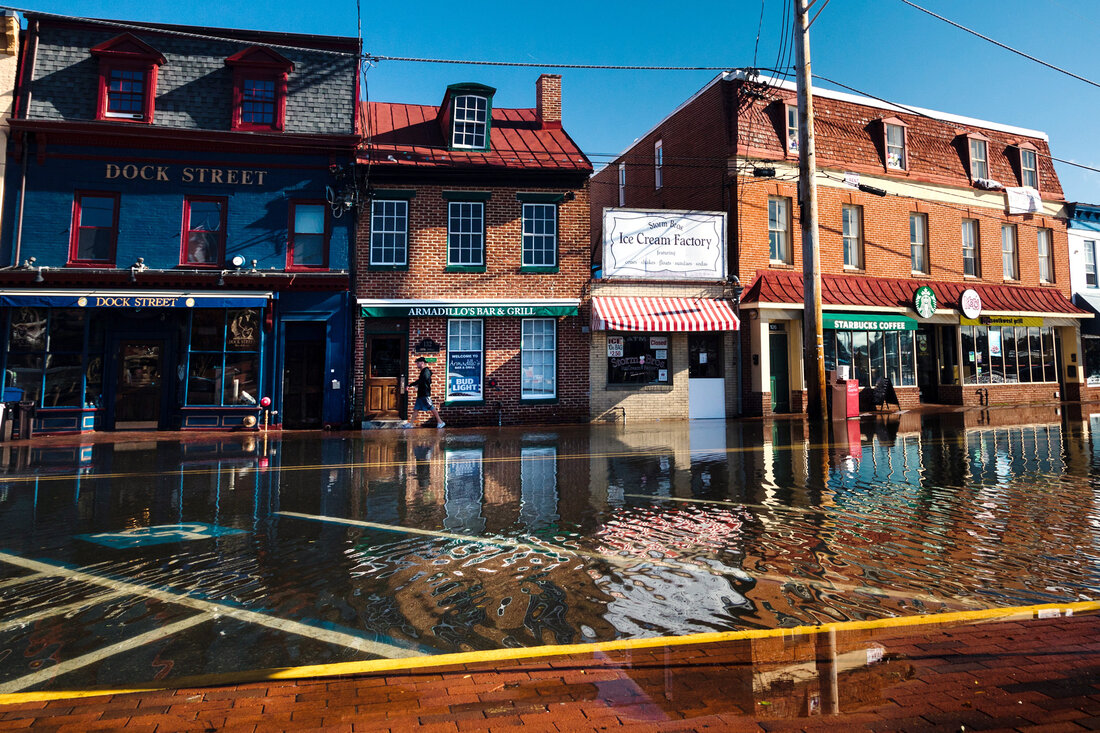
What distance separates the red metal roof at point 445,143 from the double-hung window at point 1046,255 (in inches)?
805

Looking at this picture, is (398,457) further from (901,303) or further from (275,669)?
(901,303)

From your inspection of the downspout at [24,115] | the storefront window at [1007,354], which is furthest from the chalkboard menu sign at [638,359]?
the downspout at [24,115]

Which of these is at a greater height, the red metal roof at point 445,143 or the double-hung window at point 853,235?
the red metal roof at point 445,143

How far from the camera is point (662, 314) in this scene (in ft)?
60.0

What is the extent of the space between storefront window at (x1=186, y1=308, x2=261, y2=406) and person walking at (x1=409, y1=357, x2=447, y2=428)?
4.20m

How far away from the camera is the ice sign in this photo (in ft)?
17.5

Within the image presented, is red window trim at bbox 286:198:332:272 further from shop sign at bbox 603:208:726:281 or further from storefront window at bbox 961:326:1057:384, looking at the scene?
storefront window at bbox 961:326:1057:384

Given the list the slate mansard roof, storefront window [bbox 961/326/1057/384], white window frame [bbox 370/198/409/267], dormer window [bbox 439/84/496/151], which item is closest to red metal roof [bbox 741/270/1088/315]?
storefront window [bbox 961/326/1057/384]

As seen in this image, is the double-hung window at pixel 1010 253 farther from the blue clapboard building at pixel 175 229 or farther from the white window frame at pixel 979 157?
the blue clapboard building at pixel 175 229

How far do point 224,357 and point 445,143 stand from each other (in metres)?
8.93

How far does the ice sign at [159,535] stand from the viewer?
534 cm

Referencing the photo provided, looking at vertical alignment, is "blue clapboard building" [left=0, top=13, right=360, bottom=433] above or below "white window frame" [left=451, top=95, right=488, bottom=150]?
below

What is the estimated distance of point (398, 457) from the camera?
1091cm

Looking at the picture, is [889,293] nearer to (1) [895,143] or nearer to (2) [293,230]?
(1) [895,143]
